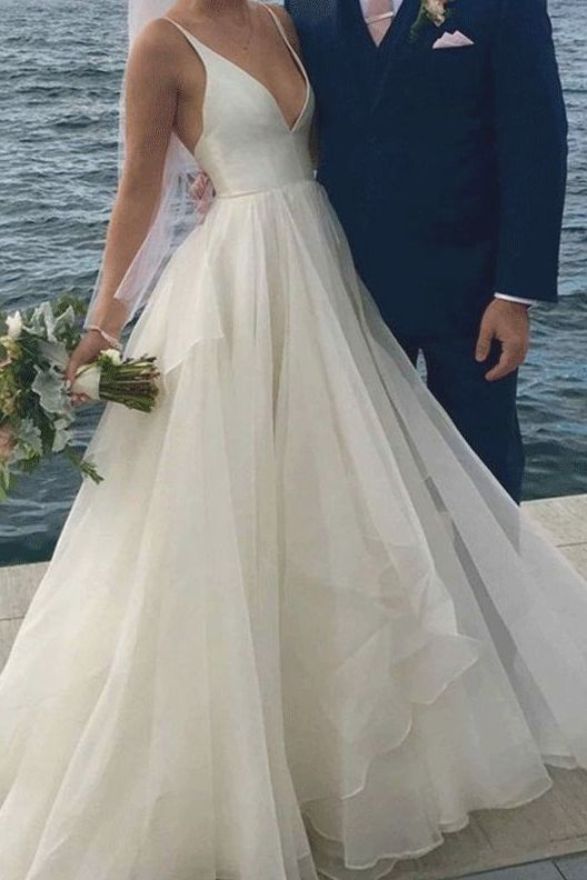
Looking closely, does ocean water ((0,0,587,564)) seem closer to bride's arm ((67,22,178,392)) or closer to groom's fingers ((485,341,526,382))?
bride's arm ((67,22,178,392))

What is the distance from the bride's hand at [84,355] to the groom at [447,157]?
486mm

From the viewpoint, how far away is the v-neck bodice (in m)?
2.16

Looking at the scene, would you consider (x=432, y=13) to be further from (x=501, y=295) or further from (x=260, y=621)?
(x=260, y=621)

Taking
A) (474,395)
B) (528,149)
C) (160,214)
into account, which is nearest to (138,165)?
(160,214)

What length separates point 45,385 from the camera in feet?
7.09

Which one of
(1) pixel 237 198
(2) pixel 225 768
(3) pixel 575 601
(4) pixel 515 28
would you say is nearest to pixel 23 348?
(1) pixel 237 198

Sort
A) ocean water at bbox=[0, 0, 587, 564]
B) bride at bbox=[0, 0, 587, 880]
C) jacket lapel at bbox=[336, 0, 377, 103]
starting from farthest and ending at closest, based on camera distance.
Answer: ocean water at bbox=[0, 0, 587, 564], jacket lapel at bbox=[336, 0, 377, 103], bride at bbox=[0, 0, 587, 880]

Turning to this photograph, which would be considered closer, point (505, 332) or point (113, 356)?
point (113, 356)

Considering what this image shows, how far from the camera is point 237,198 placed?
7.41ft

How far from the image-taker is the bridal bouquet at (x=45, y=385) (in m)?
2.15

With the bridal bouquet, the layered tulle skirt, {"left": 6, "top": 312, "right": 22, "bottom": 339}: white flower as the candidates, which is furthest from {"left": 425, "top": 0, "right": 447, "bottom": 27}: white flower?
{"left": 6, "top": 312, "right": 22, "bottom": 339}: white flower

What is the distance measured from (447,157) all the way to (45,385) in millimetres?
774

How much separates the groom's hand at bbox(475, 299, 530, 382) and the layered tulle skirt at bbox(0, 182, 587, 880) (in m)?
0.16

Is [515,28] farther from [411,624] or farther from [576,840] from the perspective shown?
[576,840]
